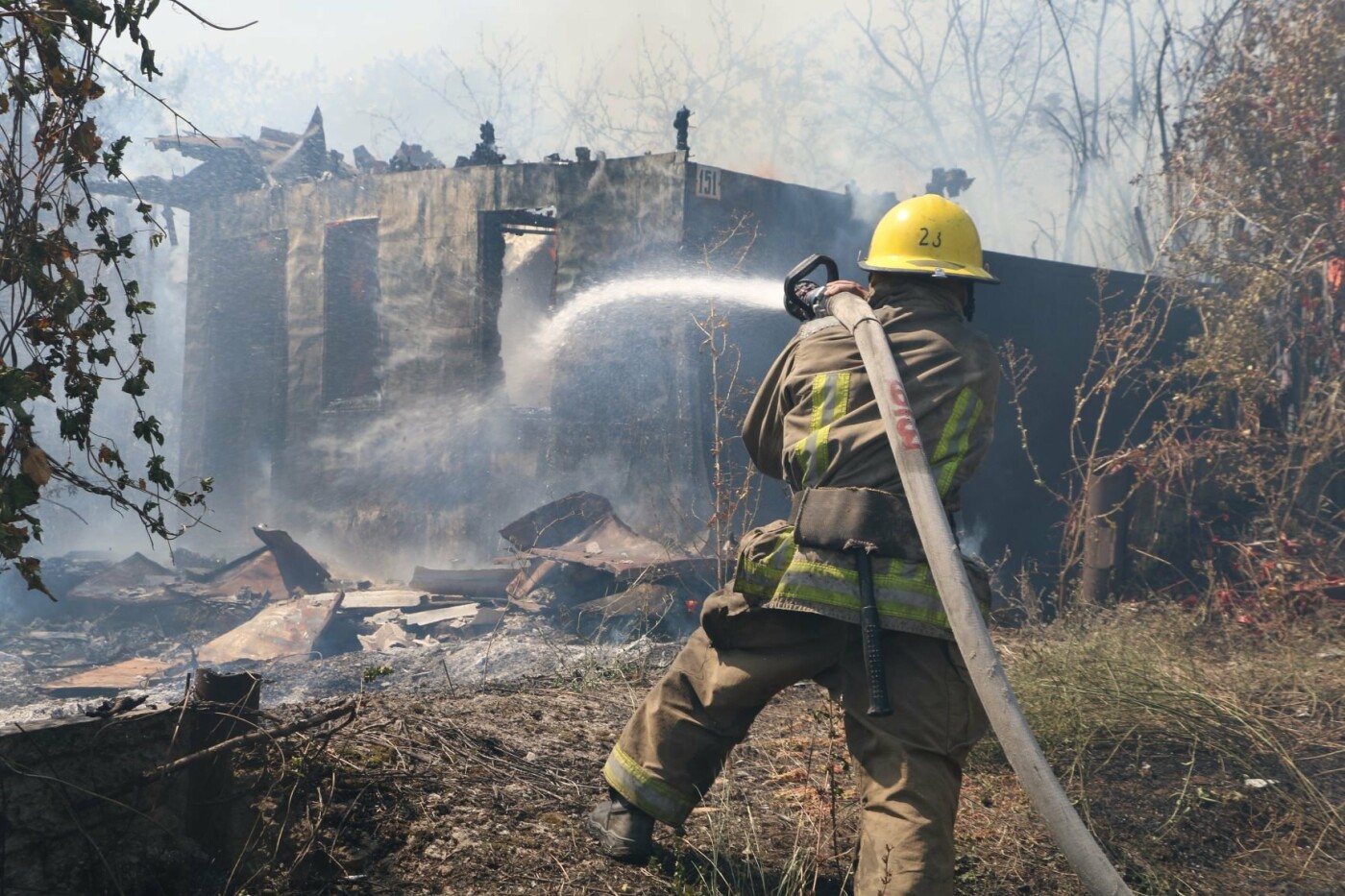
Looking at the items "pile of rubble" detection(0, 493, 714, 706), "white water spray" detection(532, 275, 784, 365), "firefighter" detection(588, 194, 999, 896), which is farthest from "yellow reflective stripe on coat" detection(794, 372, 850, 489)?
"white water spray" detection(532, 275, 784, 365)

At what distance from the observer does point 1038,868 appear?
2.98m

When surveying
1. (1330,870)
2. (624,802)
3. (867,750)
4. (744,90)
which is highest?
(744,90)

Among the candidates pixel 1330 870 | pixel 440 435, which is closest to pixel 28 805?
pixel 1330 870

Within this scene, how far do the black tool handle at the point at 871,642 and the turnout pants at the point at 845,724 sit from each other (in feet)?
0.16

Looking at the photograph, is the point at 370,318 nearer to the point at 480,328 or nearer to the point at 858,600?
the point at 480,328

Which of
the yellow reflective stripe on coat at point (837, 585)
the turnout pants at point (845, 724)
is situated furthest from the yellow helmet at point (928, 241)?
the turnout pants at point (845, 724)

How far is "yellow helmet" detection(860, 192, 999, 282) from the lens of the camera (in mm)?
2732

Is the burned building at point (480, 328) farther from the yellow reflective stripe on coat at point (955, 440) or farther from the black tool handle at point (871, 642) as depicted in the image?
the black tool handle at point (871, 642)

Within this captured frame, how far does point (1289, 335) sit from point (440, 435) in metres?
9.53

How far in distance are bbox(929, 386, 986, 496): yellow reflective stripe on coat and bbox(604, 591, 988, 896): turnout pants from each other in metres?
0.39

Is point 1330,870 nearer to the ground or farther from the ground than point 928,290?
nearer to the ground

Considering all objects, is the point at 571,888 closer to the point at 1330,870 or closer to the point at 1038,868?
the point at 1038,868

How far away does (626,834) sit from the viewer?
2.64m

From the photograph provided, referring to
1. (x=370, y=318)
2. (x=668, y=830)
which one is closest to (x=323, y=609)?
(x=370, y=318)
